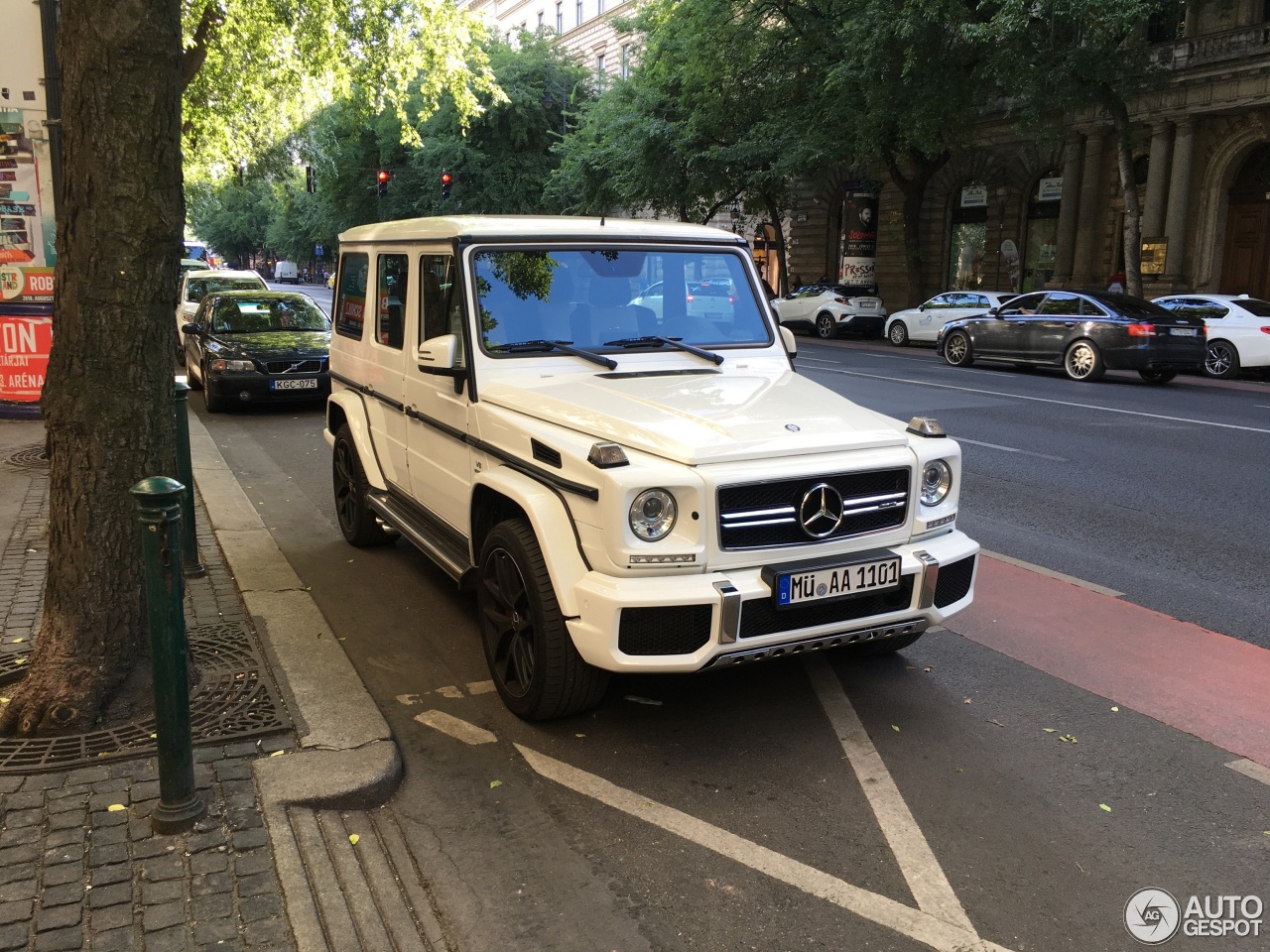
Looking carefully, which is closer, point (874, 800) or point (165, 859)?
point (165, 859)

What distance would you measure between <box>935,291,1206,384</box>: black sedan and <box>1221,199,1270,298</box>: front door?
10278mm

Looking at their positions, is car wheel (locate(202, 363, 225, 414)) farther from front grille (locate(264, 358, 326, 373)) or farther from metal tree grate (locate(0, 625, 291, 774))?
metal tree grate (locate(0, 625, 291, 774))

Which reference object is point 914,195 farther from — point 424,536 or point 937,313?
point 424,536

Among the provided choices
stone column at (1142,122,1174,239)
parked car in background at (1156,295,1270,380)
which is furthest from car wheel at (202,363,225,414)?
stone column at (1142,122,1174,239)

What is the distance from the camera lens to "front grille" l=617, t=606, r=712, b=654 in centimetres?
365

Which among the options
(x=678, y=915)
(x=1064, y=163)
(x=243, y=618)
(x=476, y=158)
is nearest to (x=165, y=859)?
(x=678, y=915)

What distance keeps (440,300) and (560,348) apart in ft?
2.29

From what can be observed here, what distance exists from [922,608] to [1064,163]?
31.1 m

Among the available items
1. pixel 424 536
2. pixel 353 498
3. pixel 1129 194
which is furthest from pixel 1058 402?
pixel 424 536

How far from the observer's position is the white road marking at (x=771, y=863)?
298cm

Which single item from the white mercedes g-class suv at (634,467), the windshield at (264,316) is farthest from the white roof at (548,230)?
the windshield at (264,316)

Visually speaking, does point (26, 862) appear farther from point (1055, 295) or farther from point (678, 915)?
point (1055, 295)

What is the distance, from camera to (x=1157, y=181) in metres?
28.3

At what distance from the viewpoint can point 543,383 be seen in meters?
4.70
